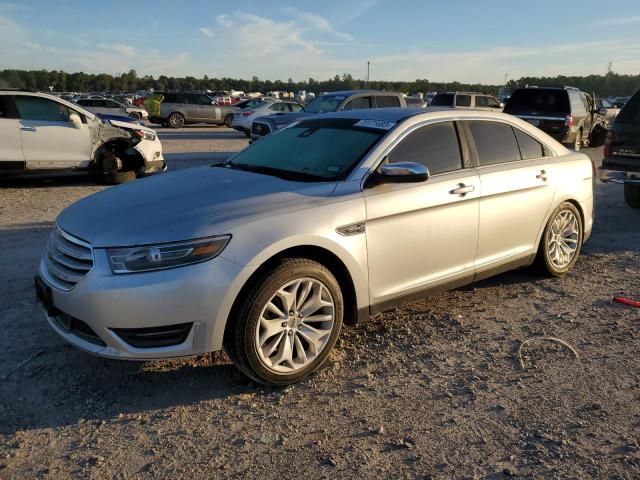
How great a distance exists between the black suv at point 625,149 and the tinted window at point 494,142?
3881 mm

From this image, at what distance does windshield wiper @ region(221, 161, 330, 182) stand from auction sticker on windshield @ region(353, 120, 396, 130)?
65 centimetres

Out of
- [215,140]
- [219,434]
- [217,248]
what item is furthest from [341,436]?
[215,140]

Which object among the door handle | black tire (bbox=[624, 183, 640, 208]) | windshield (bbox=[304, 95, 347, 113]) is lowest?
black tire (bbox=[624, 183, 640, 208])

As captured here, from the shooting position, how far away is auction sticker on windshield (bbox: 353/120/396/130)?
4.05m

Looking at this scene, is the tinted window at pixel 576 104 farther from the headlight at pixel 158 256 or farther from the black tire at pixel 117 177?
the headlight at pixel 158 256

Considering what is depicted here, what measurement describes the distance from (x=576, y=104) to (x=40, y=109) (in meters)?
13.3

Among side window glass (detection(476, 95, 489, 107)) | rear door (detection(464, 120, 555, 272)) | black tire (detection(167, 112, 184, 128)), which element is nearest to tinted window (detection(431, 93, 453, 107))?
side window glass (detection(476, 95, 489, 107))

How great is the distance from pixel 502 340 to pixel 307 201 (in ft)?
5.99

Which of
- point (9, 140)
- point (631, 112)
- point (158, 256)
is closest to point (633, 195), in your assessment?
point (631, 112)

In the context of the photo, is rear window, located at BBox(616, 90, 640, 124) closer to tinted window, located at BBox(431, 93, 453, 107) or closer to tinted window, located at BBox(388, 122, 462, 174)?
→ tinted window, located at BBox(388, 122, 462, 174)

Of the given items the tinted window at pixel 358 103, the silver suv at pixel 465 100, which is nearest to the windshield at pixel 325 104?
the tinted window at pixel 358 103

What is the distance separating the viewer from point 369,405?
125 inches

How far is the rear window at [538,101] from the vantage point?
14.8m

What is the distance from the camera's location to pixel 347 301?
12.0 ft
